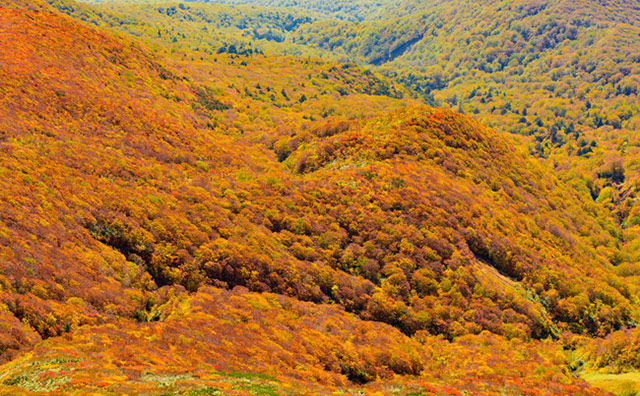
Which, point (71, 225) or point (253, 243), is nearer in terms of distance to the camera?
point (71, 225)

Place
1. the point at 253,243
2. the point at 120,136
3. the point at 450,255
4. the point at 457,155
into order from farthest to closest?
the point at 457,155
the point at 120,136
the point at 450,255
the point at 253,243

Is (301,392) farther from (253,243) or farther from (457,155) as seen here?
(457,155)

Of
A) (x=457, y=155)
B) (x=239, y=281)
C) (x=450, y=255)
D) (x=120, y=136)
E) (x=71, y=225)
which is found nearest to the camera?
(x=71, y=225)

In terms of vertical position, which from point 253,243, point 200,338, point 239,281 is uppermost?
point 253,243

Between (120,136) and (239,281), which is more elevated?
(120,136)

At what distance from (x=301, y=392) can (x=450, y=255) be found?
34600mm

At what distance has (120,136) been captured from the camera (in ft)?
185

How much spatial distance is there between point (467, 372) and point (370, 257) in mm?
→ 17836

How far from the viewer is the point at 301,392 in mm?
Result: 23828

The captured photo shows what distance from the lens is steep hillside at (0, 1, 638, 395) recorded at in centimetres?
2586

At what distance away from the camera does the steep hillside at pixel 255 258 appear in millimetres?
25859

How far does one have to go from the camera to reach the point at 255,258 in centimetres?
4181

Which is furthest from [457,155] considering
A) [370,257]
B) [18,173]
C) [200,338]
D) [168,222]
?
[18,173]

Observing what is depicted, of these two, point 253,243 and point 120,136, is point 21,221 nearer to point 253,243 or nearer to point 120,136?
point 253,243
